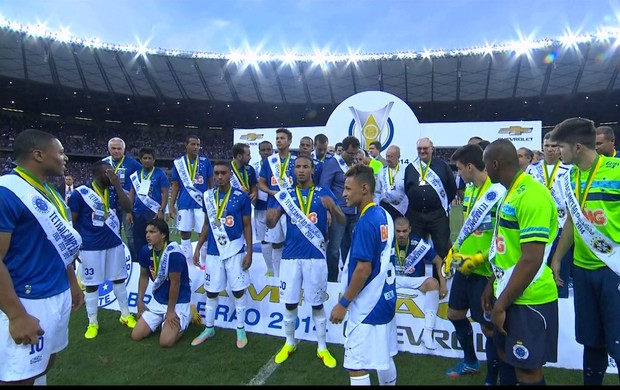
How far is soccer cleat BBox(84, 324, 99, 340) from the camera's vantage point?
472 centimetres

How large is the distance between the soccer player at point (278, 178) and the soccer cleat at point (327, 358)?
1936 mm

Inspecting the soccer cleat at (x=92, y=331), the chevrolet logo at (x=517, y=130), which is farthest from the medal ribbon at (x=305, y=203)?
the chevrolet logo at (x=517, y=130)

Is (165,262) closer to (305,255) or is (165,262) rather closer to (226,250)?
(226,250)

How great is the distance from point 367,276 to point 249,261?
227cm

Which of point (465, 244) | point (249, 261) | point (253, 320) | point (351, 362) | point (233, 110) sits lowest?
point (253, 320)

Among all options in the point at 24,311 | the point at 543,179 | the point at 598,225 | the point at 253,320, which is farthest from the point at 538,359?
the point at 543,179

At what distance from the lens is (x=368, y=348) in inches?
106

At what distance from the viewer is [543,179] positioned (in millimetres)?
5898

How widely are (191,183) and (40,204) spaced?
4.09 m

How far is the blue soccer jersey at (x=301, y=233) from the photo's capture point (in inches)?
165

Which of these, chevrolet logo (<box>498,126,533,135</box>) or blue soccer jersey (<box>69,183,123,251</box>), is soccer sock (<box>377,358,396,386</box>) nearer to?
blue soccer jersey (<box>69,183,123,251</box>)

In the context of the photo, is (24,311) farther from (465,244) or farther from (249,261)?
(465,244)

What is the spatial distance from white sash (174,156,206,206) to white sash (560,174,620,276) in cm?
A: 533

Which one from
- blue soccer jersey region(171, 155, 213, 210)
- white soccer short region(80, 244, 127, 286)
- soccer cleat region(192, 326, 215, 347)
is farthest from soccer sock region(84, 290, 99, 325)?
blue soccer jersey region(171, 155, 213, 210)
